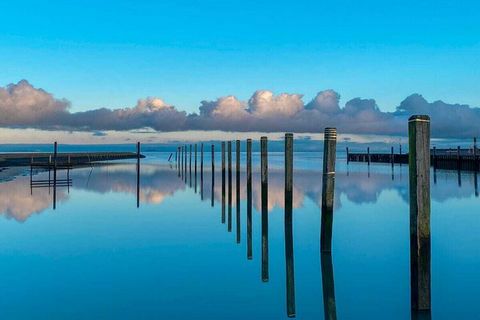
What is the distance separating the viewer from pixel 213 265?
858 centimetres

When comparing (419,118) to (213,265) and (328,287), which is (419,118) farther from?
(213,265)

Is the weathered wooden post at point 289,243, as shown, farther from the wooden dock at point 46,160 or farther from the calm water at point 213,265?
the wooden dock at point 46,160

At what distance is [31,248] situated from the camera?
10.0 metres

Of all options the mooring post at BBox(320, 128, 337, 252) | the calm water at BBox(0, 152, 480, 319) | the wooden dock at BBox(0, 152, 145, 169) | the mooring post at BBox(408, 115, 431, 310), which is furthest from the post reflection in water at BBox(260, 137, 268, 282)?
the wooden dock at BBox(0, 152, 145, 169)

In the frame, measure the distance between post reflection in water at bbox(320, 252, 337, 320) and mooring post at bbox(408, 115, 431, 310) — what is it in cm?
112

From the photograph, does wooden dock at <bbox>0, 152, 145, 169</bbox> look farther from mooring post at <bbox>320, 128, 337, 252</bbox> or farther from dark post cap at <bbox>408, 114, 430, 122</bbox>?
dark post cap at <bbox>408, 114, 430, 122</bbox>

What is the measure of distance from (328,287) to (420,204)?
2.37 meters

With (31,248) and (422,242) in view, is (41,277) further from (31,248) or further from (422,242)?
(422,242)

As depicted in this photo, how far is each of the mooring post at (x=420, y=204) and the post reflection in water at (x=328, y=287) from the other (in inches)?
44.3

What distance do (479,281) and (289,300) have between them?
337cm

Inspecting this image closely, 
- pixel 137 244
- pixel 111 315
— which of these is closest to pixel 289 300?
pixel 111 315

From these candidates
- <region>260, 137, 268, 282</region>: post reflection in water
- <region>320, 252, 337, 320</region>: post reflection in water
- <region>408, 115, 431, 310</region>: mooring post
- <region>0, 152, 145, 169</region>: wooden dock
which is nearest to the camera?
<region>408, 115, 431, 310</region>: mooring post

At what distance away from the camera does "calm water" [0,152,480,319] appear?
6.20 meters

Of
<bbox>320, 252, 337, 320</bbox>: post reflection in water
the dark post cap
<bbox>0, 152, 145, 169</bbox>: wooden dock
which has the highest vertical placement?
the dark post cap
